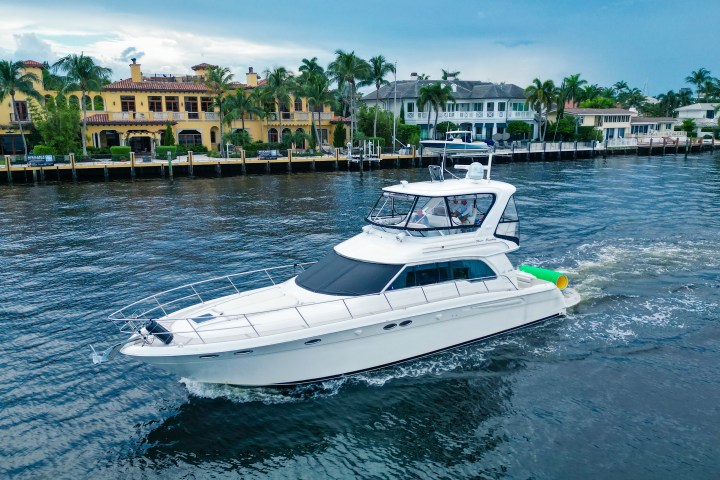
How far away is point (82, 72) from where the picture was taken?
57188mm

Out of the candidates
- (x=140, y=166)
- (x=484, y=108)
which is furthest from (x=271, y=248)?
(x=484, y=108)

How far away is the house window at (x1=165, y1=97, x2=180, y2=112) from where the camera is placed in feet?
221

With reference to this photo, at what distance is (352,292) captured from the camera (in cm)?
1296

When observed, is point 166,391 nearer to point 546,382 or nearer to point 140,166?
point 546,382

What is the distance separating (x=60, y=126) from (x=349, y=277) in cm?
5576

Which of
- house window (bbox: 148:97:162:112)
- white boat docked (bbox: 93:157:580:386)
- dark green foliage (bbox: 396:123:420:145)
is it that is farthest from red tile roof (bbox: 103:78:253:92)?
white boat docked (bbox: 93:157:580:386)

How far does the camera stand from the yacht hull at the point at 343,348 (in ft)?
36.9

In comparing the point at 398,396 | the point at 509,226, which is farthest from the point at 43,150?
the point at 398,396

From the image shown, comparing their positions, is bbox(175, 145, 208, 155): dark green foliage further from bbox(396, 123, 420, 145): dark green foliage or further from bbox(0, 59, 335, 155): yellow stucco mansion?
bbox(396, 123, 420, 145): dark green foliage

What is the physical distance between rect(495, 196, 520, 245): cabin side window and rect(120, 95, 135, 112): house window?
61.7 metres

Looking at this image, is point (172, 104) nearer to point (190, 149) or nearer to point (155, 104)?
point (155, 104)

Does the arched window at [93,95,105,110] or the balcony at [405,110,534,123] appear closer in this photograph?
the arched window at [93,95,105,110]

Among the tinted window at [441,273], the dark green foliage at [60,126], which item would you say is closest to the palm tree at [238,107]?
the dark green foliage at [60,126]

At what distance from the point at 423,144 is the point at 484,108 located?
16825 millimetres
